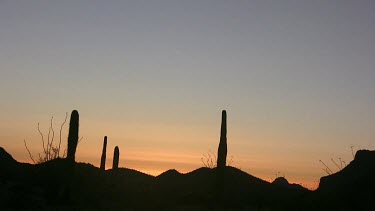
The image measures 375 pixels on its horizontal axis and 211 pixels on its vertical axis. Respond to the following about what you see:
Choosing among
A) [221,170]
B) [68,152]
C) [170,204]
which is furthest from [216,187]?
[68,152]

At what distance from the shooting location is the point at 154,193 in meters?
25.4

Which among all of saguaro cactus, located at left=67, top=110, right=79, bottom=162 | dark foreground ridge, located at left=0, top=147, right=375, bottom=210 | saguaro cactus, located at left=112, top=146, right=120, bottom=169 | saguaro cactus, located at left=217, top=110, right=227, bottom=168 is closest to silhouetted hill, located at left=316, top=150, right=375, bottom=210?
dark foreground ridge, located at left=0, top=147, right=375, bottom=210

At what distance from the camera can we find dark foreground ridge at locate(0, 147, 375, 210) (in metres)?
19.7

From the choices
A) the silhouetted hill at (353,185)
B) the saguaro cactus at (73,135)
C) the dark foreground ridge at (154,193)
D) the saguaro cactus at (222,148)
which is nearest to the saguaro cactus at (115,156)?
the dark foreground ridge at (154,193)

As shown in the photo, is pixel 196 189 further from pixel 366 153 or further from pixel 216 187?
pixel 366 153

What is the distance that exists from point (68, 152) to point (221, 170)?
259 inches

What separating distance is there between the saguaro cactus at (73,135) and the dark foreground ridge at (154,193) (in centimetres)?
32

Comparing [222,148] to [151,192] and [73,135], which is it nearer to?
[151,192]

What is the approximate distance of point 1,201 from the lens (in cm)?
1777

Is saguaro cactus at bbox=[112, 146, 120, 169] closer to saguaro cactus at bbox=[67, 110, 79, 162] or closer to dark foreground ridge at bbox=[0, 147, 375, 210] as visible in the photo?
dark foreground ridge at bbox=[0, 147, 375, 210]

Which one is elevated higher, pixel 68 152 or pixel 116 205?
pixel 68 152

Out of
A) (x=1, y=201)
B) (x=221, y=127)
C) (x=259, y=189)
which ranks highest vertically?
(x=221, y=127)

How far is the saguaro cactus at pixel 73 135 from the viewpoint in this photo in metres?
20.5

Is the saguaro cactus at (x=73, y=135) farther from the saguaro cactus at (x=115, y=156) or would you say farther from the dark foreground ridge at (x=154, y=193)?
the saguaro cactus at (x=115, y=156)
